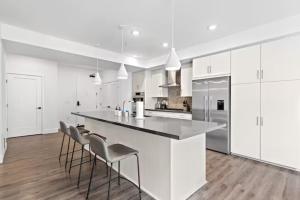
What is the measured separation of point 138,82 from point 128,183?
162 inches

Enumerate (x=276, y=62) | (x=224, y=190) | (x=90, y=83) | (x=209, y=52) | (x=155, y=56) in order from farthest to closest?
(x=90, y=83) < (x=155, y=56) < (x=209, y=52) < (x=276, y=62) < (x=224, y=190)

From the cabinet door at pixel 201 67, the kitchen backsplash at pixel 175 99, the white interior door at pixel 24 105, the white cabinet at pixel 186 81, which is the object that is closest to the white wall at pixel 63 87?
the white interior door at pixel 24 105

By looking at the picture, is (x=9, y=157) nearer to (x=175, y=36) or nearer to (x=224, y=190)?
(x=224, y=190)

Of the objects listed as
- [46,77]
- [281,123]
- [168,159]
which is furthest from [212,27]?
[46,77]

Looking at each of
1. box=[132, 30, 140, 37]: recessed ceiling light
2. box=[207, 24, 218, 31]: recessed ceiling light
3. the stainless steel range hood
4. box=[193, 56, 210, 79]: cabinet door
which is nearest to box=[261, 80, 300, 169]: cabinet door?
box=[193, 56, 210, 79]: cabinet door

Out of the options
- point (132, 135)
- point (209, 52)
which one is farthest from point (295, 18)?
point (132, 135)

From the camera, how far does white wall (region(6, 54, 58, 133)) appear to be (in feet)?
16.7

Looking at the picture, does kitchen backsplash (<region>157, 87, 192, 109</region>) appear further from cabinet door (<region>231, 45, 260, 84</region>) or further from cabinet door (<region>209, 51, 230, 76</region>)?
cabinet door (<region>231, 45, 260, 84</region>)

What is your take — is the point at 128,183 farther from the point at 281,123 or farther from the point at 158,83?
the point at 158,83

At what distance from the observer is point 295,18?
2.63 meters

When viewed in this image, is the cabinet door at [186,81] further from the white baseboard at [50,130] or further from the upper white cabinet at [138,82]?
the white baseboard at [50,130]

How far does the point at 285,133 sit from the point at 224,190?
1714mm

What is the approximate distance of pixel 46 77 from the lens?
550 centimetres

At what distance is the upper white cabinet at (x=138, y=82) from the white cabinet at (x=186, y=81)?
63.9 inches
